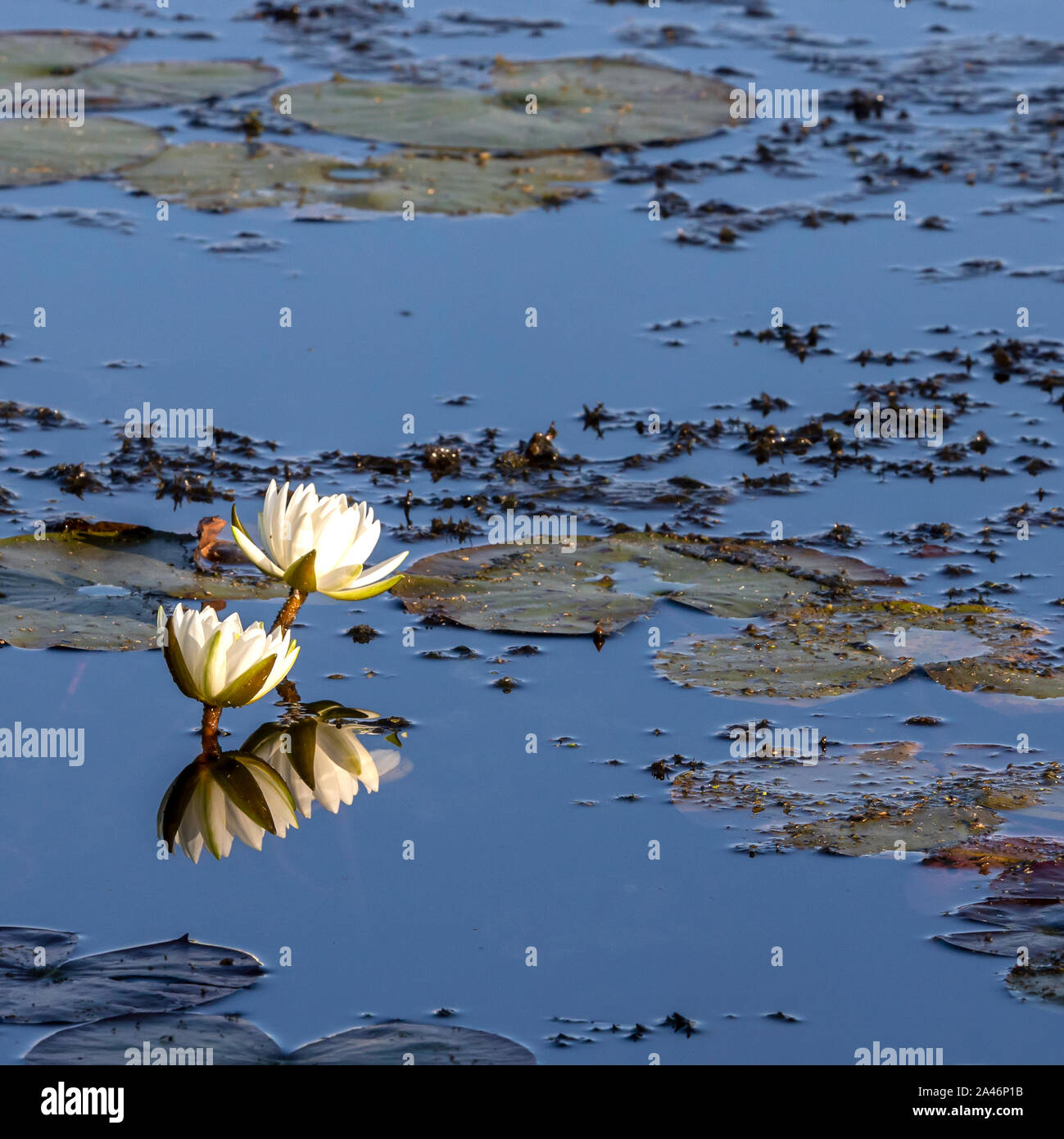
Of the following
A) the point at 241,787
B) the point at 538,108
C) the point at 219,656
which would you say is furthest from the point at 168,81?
the point at 241,787

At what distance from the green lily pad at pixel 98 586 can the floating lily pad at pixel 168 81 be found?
23.2 feet

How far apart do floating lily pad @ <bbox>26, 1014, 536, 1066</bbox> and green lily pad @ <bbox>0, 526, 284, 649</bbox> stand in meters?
2.07

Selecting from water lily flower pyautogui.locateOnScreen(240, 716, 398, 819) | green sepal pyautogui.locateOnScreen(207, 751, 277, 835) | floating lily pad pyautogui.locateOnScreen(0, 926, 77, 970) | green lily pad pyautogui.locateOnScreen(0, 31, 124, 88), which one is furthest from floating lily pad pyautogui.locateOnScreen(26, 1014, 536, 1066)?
green lily pad pyautogui.locateOnScreen(0, 31, 124, 88)

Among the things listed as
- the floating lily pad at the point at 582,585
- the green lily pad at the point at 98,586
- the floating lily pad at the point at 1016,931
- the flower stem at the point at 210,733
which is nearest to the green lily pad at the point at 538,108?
the floating lily pad at the point at 582,585

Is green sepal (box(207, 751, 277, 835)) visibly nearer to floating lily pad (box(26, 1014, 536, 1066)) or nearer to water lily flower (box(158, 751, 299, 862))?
water lily flower (box(158, 751, 299, 862))

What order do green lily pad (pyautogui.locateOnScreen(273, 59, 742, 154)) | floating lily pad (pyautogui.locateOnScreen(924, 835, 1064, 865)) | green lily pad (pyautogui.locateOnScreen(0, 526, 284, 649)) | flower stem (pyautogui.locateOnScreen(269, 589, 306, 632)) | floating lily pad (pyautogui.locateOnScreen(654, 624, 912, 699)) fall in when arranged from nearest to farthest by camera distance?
floating lily pad (pyautogui.locateOnScreen(924, 835, 1064, 865)), flower stem (pyautogui.locateOnScreen(269, 589, 306, 632)), floating lily pad (pyautogui.locateOnScreen(654, 624, 912, 699)), green lily pad (pyautogui.locateOnScreen(0, 526, 284, 649)), green lily pad (pyautogui.locateOnScreen(273, 59, 742, 154))

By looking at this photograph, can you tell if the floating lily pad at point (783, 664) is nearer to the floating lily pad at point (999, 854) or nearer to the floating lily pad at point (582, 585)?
the floating lily pad at point (582, 585)

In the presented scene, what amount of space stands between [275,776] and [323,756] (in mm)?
206

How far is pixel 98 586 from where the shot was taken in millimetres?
6234

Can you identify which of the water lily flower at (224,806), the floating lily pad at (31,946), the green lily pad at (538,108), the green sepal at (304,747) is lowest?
the floating lily pad at (31,946)

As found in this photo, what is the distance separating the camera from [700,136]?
42.2 feet

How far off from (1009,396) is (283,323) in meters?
4.03

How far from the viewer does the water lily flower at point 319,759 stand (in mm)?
→ 5312

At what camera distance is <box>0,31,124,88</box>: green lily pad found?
502 inches
